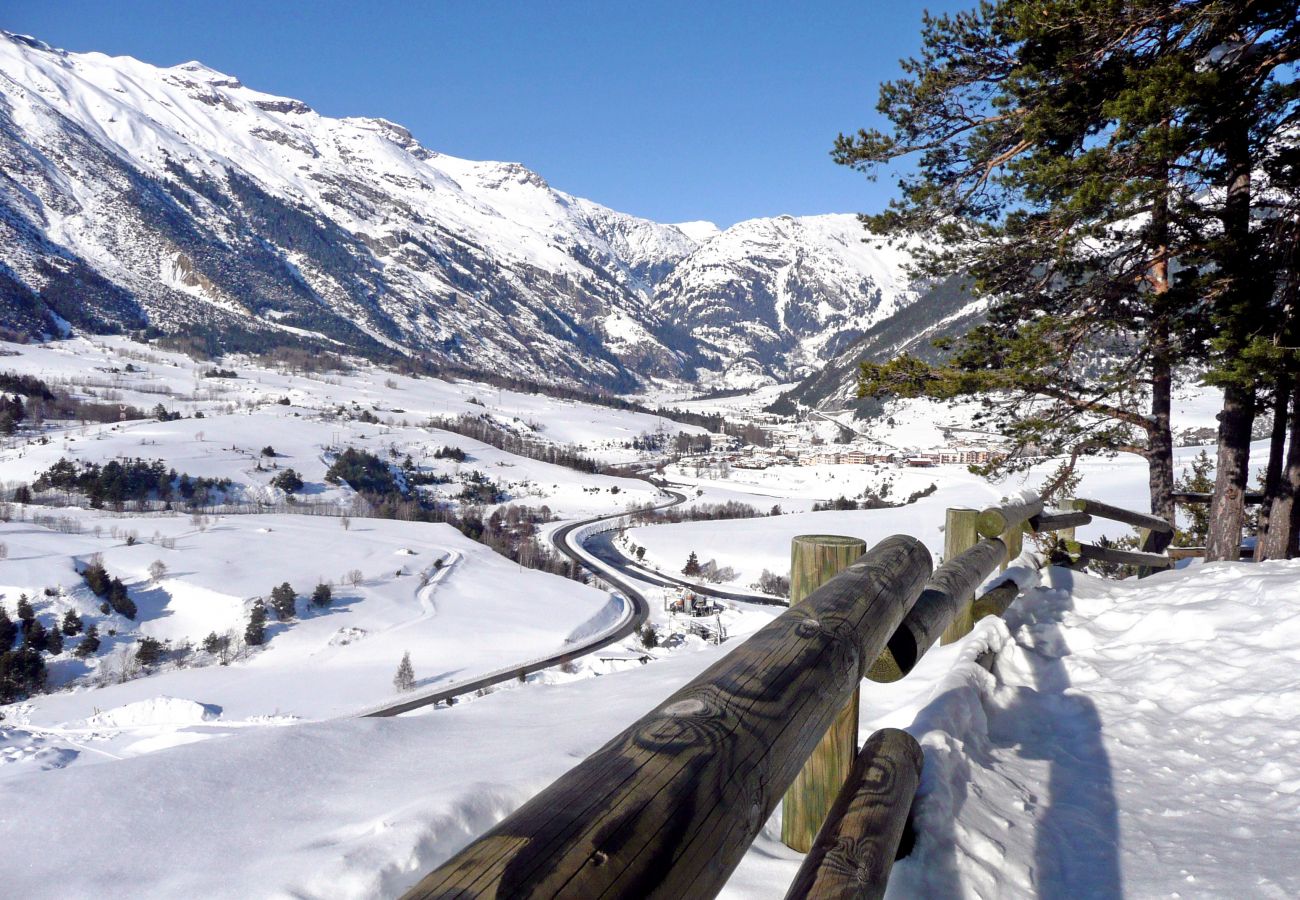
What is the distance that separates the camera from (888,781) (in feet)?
6.70

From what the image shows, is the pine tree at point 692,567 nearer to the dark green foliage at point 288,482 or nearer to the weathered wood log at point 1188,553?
the weathered wood log at point 1188,553

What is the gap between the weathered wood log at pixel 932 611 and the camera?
2.65m

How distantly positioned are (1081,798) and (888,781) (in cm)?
169

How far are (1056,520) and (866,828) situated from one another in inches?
264

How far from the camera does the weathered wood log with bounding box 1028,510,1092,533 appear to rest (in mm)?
6945

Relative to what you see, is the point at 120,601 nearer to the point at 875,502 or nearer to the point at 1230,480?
the point at 1230,480

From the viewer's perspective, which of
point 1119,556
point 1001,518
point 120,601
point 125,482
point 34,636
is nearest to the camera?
point 1001,518

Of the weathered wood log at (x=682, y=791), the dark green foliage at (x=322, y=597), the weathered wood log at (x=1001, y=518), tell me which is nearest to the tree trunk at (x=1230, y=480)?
the weathered wood log at (x=1001, y=518)

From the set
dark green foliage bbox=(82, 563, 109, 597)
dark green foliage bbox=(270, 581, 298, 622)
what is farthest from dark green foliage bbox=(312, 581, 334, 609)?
dark green foliage bbox=(82, 563, 109, 597)

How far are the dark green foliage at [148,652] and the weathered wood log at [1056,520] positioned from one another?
4505 cm

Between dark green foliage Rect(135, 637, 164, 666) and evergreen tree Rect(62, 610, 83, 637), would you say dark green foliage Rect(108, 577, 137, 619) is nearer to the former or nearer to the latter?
evergreen tree Rect(62, 610, 83, 637)

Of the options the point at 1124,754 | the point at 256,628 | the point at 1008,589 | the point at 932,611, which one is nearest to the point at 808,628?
the point at 932,611

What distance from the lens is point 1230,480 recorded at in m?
8.77

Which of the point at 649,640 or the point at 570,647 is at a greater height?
the point at 649,640
